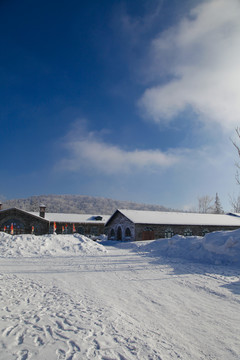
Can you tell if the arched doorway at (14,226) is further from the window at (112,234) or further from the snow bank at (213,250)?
the snow bank at (213,250)

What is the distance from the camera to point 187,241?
48.5ft

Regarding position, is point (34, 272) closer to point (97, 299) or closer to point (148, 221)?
point (97, 299)

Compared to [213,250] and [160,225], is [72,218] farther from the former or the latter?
[213,250]

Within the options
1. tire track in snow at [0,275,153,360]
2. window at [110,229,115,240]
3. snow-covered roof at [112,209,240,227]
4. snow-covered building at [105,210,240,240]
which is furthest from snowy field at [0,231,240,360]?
window at [110,229,115,240]

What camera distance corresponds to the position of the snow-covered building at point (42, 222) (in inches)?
1437

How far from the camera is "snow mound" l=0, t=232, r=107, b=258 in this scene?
14430mm

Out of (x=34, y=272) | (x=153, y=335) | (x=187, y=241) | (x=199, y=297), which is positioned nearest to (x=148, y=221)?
(x=187, y=241)

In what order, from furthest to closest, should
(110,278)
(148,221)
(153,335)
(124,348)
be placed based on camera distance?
(148,221) → (110,278) → (153,335) → (124,348)

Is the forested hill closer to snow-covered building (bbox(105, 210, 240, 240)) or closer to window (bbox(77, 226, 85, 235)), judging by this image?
window (bbox(77, 226, 85, 235))

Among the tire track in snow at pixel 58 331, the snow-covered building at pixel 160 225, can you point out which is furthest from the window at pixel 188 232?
the tire track in snow at pixel 58 331

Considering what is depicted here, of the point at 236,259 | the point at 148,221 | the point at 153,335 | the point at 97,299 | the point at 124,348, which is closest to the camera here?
the point at 124,348

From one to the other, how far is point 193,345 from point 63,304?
9.56 feet

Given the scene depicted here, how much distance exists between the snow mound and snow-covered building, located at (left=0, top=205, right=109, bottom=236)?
17.2 m

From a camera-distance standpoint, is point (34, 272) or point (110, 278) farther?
point (34, 272)
